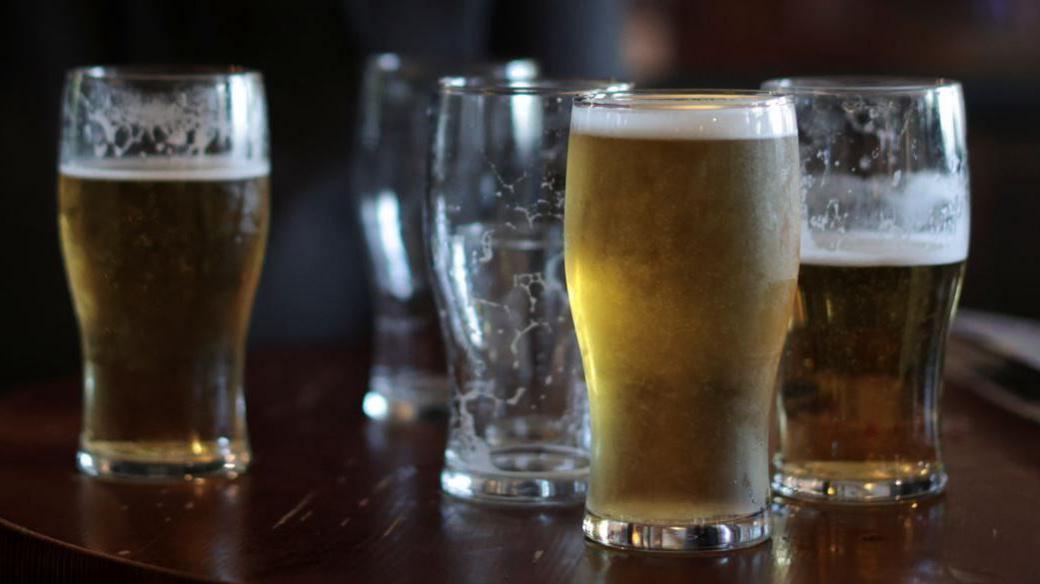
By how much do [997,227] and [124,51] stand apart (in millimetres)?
2519

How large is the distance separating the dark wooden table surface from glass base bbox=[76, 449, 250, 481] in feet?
0.05

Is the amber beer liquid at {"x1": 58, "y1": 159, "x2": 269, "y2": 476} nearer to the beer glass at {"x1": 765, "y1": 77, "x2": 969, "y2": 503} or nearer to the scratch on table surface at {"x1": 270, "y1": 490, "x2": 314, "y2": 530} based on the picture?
the scratch on table surface at {"x1": 270, "y1": 490, "x2": 314, "y2": 530}

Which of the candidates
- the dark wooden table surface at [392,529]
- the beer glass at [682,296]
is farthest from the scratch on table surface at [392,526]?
the beer glass at [682,296]

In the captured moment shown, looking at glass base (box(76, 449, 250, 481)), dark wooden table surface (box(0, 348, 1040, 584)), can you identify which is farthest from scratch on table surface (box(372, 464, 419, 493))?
glass base (box(76, 449, 250, 481))

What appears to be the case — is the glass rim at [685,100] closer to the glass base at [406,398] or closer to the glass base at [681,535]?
the glass base at [681,535]

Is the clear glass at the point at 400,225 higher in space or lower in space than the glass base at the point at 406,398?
higher

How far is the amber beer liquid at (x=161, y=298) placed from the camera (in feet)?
3.64

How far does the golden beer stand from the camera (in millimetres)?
1032

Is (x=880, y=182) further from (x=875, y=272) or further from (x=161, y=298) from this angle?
(x=161, y=298)

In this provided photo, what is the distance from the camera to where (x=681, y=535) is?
3.00ft

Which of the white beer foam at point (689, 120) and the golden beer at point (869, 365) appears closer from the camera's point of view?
the white beer foam at point (689, 120)

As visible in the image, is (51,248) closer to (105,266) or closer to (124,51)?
(124,51)

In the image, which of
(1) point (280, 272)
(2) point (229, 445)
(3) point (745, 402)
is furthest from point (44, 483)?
(1) point (280, 272)

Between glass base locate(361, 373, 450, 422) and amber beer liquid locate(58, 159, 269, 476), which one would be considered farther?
glass base locate(361, 373, 450, 422)
